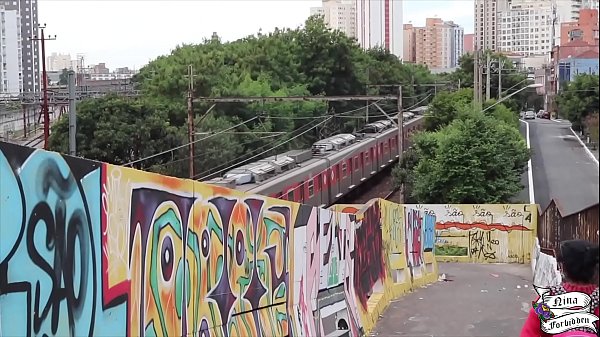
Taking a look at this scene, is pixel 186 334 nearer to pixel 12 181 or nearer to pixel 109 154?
pixel 12 181

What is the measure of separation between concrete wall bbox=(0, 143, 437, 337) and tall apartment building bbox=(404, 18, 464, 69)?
97696mm

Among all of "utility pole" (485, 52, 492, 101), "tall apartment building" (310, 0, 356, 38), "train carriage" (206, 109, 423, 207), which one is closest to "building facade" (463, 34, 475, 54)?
"utility pole" (485, 52, 492, 101)

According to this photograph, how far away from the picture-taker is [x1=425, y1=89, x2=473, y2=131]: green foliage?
48.5 meters

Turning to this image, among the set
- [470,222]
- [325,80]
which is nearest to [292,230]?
[470,222]

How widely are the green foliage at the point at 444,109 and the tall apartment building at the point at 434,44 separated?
55418 millimetres

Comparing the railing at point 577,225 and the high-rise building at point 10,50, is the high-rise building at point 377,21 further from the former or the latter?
the railing at point 577,225

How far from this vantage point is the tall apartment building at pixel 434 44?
10788cm

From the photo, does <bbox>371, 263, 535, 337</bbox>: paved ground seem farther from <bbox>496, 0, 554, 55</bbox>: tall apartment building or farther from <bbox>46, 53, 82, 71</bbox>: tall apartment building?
<bbox>46, 53, 82, 71</bbox>: tall apartment building

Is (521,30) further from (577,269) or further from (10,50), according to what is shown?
(577,269)

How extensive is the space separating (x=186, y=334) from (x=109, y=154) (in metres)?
25.9

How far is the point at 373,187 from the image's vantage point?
46.0 metres

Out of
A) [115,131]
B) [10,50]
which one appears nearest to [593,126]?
[10,50]

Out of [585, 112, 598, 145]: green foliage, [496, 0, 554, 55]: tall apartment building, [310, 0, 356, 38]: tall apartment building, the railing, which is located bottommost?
the railing

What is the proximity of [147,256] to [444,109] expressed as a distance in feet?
147
